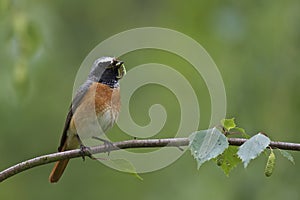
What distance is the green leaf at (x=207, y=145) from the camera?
2.62 meters

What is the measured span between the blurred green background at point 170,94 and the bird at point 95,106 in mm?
372

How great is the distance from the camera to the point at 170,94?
21.9 ft

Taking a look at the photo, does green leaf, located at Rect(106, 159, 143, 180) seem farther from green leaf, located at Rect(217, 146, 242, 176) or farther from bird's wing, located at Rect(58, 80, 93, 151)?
bird's wing, located at Rect(58, 80, 93, 151)

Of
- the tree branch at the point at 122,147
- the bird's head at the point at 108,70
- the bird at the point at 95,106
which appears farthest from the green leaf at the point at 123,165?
the bird's head at the point at 108,70

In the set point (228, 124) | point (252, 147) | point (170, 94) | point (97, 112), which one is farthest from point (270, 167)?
point (170, 94)

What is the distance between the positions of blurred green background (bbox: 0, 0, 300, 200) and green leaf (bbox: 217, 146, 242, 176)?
1.86 meters

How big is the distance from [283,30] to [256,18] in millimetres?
406

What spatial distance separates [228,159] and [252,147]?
215 mm

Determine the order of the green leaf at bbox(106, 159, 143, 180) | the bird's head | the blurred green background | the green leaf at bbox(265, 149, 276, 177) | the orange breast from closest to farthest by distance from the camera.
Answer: the green leaf at bbox(265, 149, 276, 177), the green leaf at bbox(106, 159, 143, 180), the orange breast, the bird's head, the blurred green background

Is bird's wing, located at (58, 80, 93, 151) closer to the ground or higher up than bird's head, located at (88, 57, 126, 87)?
closer to the ground

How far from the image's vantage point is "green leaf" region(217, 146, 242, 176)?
9.14 feet

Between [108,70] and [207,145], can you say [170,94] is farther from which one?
[207,145]

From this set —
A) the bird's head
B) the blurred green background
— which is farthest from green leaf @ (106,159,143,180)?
the bird's head

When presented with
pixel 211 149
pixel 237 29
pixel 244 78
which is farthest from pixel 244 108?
pixel 211 149
